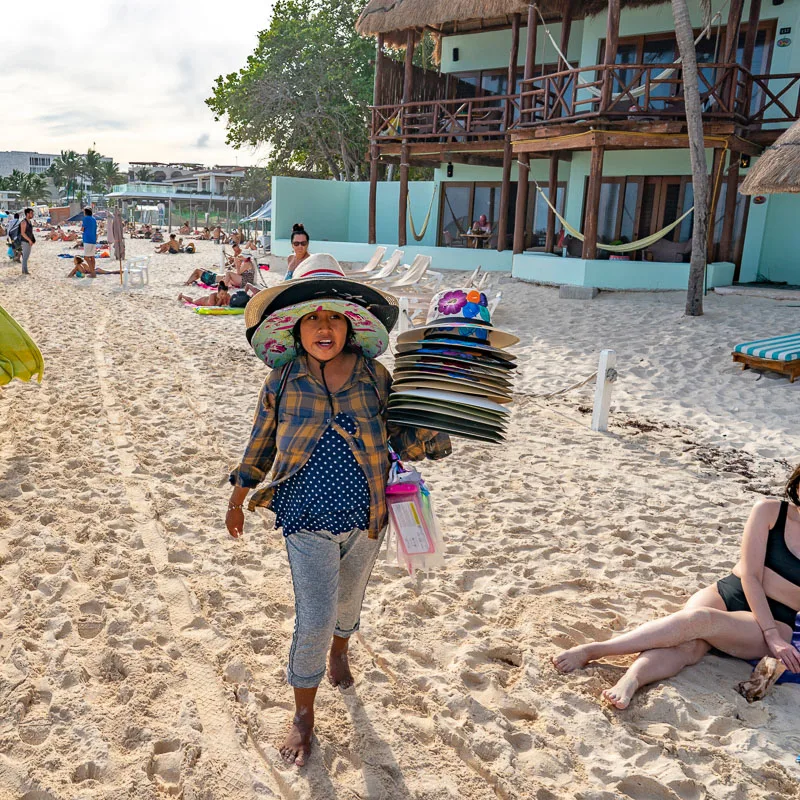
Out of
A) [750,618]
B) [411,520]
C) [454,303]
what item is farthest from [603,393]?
[411,520]

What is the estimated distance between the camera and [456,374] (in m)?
2.41

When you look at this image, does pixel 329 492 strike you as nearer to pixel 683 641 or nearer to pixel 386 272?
pixel 683 641

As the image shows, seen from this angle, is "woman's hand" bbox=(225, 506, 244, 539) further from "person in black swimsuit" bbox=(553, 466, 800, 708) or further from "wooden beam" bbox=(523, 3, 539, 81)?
"wooden beam" bbox=(523, 3, 539, 81)

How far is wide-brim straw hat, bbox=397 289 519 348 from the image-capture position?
2.44 meters

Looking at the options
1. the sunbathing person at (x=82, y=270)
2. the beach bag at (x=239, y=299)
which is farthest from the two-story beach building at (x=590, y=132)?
the beach bag at (x=239, y=299)

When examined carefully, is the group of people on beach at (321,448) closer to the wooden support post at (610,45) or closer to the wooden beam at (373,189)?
the wooden support post at (610,45)

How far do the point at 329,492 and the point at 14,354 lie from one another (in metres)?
3.24

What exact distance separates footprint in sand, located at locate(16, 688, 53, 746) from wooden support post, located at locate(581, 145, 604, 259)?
10797mm

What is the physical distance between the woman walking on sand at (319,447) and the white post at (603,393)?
3978 mm

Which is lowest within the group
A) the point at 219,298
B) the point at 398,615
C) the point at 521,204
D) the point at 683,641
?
the point at 398,615

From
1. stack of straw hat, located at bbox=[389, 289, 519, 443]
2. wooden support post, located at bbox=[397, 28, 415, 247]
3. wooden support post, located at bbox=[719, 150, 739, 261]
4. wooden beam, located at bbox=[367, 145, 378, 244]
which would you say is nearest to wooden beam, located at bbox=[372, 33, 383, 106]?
wooden support post, located at bbox=[397, 28, 415, 247]

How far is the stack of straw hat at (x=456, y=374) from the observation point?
2.32 metres

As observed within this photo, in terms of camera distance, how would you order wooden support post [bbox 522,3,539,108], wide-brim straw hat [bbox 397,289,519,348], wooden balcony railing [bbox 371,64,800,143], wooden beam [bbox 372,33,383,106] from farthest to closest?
wooden beam [bbox 372,33,383,106] → wooden support post [bbox 522,3,539,108] → wooden balcony railing [bbox 371,64,800,143] → wide-brim straw hat [bbox 397,289,519,348]

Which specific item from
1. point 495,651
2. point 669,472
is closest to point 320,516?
point 495,651
